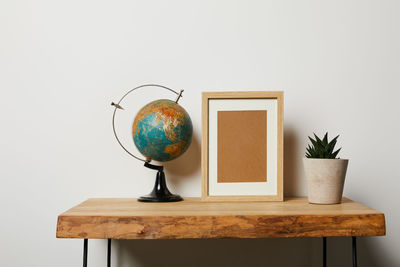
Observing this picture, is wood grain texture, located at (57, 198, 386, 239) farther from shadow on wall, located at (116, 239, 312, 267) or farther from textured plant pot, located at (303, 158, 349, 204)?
shadow on wall, located at (116, 239, 312, 267)

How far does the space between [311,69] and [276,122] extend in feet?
1.13

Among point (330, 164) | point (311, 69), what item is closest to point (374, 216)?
point (330, 164)

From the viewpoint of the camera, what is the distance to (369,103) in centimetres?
162

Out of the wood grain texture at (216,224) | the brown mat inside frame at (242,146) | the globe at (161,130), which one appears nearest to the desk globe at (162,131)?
the globe at (161,130)

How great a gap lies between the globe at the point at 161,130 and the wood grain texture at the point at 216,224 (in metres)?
0.24

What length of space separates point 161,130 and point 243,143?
0.31 metres

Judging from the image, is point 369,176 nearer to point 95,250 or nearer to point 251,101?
point 251,101

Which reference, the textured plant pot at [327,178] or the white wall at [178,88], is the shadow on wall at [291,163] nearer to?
the white wall at [178,88]

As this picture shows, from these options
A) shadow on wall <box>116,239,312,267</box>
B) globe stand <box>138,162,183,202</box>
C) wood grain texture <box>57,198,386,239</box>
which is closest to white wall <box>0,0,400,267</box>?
shadow on wall <box>116,239,312,267</box>

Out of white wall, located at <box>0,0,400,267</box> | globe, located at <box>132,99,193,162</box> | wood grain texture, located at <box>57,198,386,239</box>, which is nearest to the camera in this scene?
wood grain texture, located at <box>57,198,386,239</box>

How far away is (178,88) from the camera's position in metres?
1.58

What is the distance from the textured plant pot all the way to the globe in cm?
46

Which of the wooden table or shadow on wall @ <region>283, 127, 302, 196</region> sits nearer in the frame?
the wooden table

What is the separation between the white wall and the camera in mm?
1564
